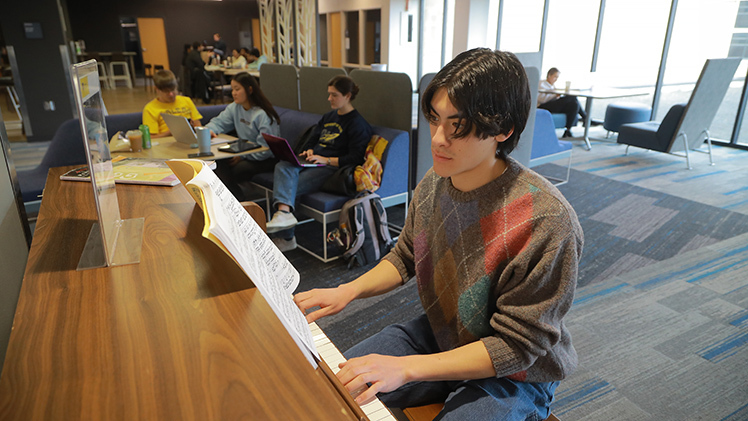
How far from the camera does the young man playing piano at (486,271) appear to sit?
0.96m

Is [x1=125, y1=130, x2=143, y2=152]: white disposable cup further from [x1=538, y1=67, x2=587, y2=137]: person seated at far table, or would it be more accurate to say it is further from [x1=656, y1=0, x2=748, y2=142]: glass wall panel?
[x1=656, y1=0, x2=748, y2=142]: glass wall panel

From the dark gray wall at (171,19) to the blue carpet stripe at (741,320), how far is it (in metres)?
17.0

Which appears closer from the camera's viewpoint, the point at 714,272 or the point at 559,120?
the point at 714,272

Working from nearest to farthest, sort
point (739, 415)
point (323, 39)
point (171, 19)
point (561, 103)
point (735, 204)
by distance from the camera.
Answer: point (739, 415), point (735, 204), point (561, 103), point (323, 39), point (171, 19)

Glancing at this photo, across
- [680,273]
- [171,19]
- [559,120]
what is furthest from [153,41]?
[680,273]

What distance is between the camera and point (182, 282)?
0.94 meters

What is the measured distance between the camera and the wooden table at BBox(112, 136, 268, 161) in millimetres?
2894

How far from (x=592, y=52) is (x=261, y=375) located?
8042mm

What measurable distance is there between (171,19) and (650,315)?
1720 centimetres

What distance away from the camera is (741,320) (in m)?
2.46

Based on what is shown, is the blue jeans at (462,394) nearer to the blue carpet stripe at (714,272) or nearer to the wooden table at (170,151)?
the wooden table at (170,151)

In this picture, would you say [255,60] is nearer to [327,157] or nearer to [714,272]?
[327,157]

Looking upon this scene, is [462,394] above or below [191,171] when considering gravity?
below

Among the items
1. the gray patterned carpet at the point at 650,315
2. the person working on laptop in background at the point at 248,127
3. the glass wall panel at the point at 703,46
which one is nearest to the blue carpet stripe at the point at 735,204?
the gray patterned carpet at the point at 650,315
